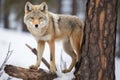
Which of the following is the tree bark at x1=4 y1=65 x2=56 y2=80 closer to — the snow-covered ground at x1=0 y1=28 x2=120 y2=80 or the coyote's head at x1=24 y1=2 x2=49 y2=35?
the coyote's head at x1=24 y1=2 x2=49 y2=35

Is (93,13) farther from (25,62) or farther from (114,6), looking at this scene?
(25,62)

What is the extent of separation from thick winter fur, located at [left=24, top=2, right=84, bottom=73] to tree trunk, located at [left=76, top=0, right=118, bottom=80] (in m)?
0.80

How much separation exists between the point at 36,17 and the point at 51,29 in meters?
0.42

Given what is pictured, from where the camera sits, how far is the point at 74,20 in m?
7.44

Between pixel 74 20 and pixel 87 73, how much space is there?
137cm

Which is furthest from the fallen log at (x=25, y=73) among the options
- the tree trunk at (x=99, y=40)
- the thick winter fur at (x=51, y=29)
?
the tree trunk at (x=99, y=40)

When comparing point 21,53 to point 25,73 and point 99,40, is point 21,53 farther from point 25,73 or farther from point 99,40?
point 99,40

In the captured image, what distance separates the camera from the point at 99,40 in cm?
625

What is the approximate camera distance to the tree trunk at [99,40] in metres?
6.18

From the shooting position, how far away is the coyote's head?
6695mm

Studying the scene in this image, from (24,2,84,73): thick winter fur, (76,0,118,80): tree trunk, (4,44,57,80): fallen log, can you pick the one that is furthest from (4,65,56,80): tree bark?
(76,0,118,80): tree trunk

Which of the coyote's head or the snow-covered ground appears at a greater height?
the coyote's head

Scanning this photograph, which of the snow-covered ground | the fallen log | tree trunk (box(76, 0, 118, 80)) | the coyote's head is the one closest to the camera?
tree trunk (box(76, 0, 118, 80))

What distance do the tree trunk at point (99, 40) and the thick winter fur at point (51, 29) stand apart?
804mm
